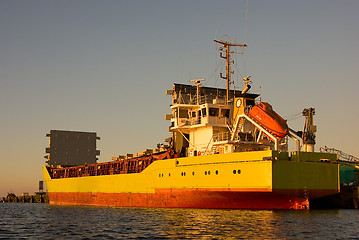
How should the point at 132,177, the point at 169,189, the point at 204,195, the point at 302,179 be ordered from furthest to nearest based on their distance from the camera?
the point at 132,177, the point at 169,189, the point at 204,195, the point at 302,179

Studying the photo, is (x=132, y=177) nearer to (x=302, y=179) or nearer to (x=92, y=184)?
(x=92, y=184)

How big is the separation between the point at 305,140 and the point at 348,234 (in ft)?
40.5

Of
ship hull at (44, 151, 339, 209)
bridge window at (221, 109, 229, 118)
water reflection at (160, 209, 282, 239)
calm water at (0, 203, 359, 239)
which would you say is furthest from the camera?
bridge window at (221, 109, 229, 118)

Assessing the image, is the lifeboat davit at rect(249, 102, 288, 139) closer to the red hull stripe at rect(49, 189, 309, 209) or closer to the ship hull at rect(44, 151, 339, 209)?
the ship hull at rect(44, 151, 339, 209)

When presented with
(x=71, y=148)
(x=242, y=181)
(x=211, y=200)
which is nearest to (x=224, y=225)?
(x=242, y=181)

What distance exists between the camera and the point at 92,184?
46.4m

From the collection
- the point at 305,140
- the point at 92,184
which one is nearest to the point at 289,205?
the point at 305,140

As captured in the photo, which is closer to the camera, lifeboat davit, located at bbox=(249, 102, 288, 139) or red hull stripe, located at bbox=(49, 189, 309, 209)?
red hull stripe, located at bbox=(49, 189, 309, 209)

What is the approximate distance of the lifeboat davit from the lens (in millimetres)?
30078

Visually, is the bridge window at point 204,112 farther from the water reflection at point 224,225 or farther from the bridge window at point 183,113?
the water reflection at point 224,225

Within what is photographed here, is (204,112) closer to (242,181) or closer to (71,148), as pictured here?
(242,181)

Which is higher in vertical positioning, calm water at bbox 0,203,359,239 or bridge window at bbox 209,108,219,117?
bridge window at bbox 209,108,219,117

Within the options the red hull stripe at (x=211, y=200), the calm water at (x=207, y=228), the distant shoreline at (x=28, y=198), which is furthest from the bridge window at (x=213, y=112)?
the distant shoreline at (x=28, y=198)

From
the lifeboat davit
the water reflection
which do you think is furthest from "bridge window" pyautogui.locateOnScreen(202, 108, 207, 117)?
the water reflection
